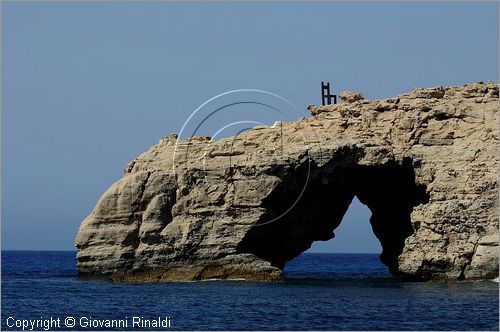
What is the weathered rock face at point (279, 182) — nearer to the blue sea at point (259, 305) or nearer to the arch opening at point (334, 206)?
the arch opening at point (334, 206)

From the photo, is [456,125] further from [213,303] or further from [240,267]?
[213,303]

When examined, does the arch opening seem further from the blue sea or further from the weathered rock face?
the blue sea

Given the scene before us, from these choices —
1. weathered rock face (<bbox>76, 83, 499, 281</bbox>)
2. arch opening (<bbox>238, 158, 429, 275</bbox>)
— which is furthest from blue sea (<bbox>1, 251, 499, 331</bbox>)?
arch opening (<bbox>238, 158, 429, 275</bbox>)

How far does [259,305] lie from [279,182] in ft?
34.2

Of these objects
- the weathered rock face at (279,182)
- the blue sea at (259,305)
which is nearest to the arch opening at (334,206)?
the weathered rock face at (279,182)

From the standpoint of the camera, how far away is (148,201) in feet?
176

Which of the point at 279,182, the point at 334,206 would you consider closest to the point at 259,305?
the point at 279,182

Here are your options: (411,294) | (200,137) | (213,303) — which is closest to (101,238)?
(200,137)

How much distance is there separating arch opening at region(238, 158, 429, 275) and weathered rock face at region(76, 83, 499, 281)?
0.11 metres

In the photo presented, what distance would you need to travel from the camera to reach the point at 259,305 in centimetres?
4291

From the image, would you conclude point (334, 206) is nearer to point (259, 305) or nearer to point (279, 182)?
point (279, 182)

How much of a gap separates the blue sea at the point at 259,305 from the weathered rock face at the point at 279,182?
1523mm

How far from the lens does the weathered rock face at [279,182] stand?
49.7m

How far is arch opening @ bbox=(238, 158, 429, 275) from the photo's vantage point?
5297 centimetres
